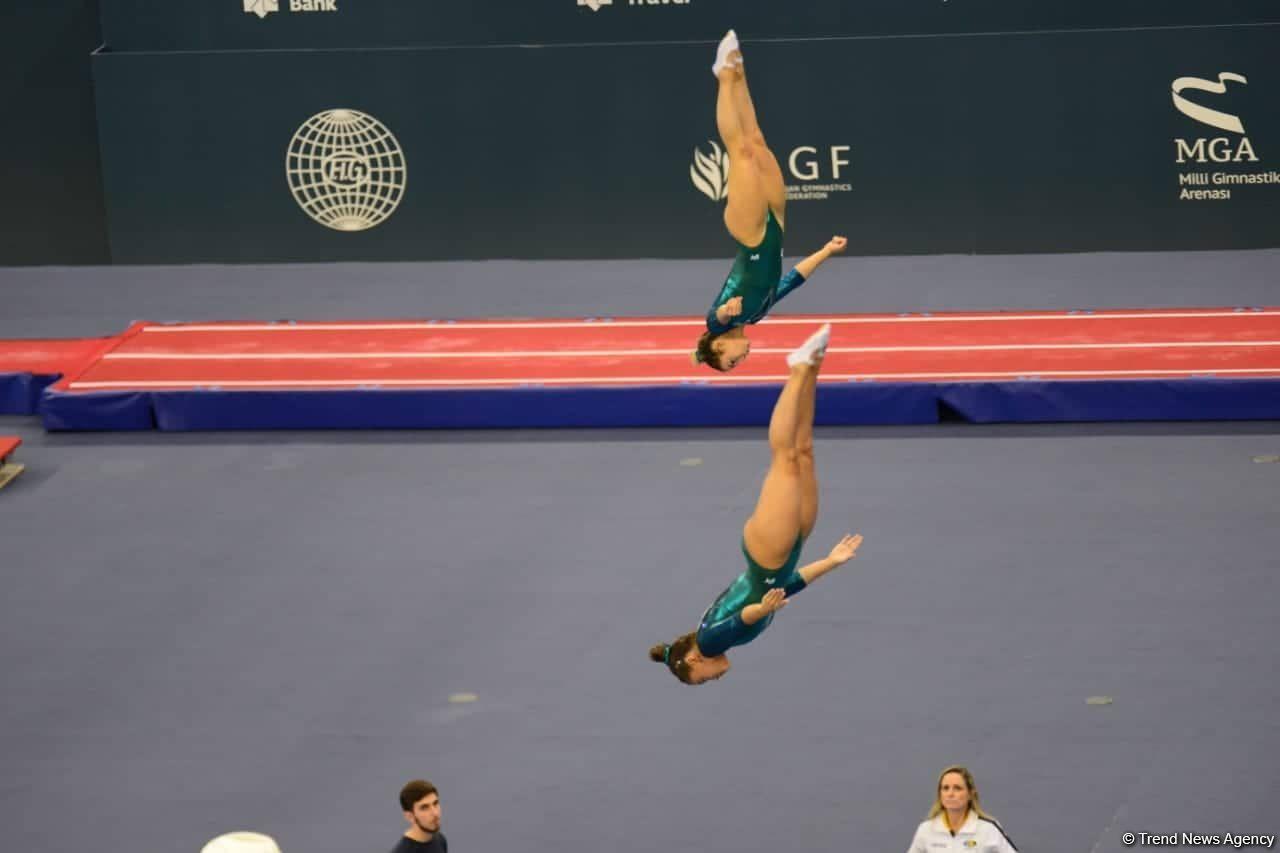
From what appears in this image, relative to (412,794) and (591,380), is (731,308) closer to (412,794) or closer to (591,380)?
(412,794)

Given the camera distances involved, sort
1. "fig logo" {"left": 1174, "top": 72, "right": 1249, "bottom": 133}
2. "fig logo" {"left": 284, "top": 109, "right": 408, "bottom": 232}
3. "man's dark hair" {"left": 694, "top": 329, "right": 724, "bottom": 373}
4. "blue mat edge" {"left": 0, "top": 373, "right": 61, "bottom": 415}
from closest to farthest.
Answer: "man's dark hair" {"left": 694, "top": 329, "right": 724, "bottom": 373}, "blue mat edge" {"left": 0, "top": 373, "right": 61, "bottom": 415}, "fig logo" {"left": 1174, "top": 72, "right": 1249, "bottom": 133}, "fig logo" {"left": 284, "top": 109, "right": 408, "bottom": 232}

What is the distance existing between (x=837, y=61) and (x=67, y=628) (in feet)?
24.9

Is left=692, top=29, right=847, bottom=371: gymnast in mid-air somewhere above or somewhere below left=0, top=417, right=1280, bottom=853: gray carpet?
above

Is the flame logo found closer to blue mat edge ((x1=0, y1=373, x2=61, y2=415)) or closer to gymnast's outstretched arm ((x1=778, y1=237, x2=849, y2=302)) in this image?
blue mat edge ((x1=0, y1=373, x2=61, y2=415))

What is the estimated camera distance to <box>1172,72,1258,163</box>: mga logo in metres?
14.2

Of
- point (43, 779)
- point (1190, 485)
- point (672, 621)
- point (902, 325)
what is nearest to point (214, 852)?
point (43, 779)

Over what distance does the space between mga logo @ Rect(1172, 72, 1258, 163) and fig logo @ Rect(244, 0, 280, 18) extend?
6.77 m

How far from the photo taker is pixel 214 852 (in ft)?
16.3

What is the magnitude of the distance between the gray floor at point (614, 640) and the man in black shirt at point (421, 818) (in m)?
1.33

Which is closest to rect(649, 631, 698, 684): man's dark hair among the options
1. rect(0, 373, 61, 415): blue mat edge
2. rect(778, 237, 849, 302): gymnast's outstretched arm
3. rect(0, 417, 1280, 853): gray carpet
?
rect(0, 417, 1280, 853): gray carpet

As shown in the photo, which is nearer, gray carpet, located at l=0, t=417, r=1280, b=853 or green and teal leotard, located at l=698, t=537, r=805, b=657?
green and teal leotard, located at l=698, t=537, r=805, b=657

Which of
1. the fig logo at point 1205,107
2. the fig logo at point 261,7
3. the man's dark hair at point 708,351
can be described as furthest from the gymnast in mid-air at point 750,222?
the fig logo at point 261,7

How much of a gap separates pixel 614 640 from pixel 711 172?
21.6 ft

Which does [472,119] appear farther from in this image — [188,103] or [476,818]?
[476,818]
